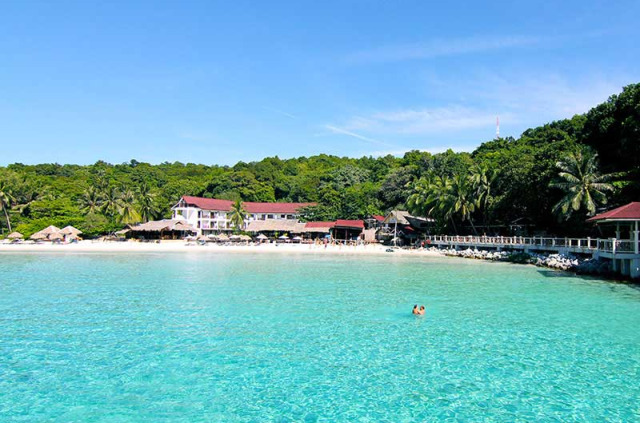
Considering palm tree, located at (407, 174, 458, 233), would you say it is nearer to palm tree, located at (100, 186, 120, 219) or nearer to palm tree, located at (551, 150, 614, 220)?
palm tree, located at (551, 150, 614, 220)

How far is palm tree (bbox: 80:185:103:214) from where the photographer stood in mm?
55125

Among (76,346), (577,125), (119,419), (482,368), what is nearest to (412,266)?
(482,368)

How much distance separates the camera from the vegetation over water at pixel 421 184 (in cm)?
2892

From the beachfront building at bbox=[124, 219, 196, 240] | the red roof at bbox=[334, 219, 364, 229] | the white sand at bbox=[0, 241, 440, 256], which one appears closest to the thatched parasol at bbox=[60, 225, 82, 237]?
the white sand at bbox=[0, 241, 440, 256]

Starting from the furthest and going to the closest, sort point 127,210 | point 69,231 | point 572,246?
1. point 127,210
2. point 69,231
3. point 572,246

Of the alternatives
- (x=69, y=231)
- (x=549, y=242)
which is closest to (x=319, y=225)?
(x=69, y=231)

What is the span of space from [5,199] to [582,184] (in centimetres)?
5659

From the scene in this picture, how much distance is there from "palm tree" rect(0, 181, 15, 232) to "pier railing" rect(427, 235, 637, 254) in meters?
47.3

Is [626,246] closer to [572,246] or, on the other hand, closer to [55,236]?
[572,246]

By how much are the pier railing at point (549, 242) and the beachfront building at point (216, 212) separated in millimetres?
23832

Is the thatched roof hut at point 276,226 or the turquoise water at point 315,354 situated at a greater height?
the thatched roof hut at point 276,226

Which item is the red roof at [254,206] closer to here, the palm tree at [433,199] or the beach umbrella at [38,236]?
the beach umbrella at [38,236]

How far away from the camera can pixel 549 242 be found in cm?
3184

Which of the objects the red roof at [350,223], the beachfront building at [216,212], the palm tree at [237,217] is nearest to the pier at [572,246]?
the red roof at [350,223]
